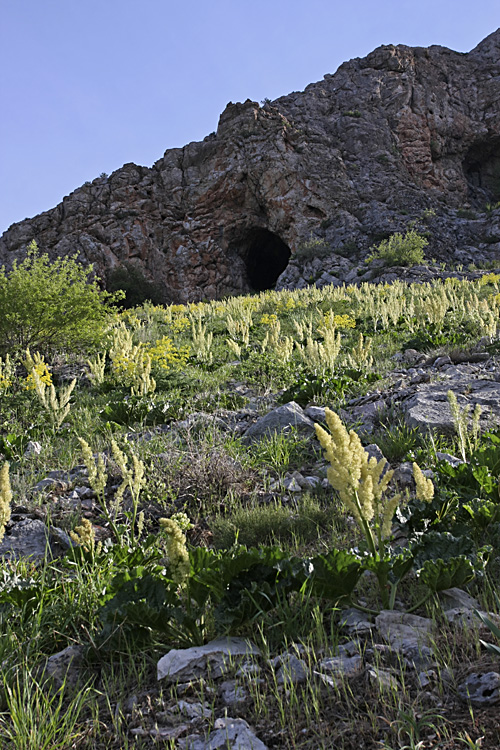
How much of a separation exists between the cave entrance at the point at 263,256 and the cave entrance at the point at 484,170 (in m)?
16.9

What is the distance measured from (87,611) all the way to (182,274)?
3364cm

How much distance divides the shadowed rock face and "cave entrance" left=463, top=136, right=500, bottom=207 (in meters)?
0.14

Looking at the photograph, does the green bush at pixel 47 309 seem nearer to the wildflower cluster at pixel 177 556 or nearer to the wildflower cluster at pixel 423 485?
the wildflower cluster at pixel 177 556

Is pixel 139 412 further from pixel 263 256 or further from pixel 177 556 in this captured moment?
pixel 263 256

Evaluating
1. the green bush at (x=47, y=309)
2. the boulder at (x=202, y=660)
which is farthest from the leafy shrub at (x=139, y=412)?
the green bush at (x=47, y=309)

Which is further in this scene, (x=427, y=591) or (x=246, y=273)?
(x=246, y=273)

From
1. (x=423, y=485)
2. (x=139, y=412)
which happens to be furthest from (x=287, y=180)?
(x=423, y=485)

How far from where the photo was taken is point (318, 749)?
1161mm

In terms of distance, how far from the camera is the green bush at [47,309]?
7293 mm

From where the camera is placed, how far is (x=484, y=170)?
38.5m

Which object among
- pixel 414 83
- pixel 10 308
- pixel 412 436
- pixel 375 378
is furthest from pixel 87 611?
pixel 414 83

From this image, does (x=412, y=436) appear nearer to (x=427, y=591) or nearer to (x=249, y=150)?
(x=427, y=591)

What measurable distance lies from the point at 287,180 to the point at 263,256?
7.93 meters

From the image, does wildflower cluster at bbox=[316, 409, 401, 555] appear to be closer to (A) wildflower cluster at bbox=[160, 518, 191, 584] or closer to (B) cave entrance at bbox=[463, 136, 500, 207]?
(A) wildflower cluster at bbox=[160, 518, 191, 584]
